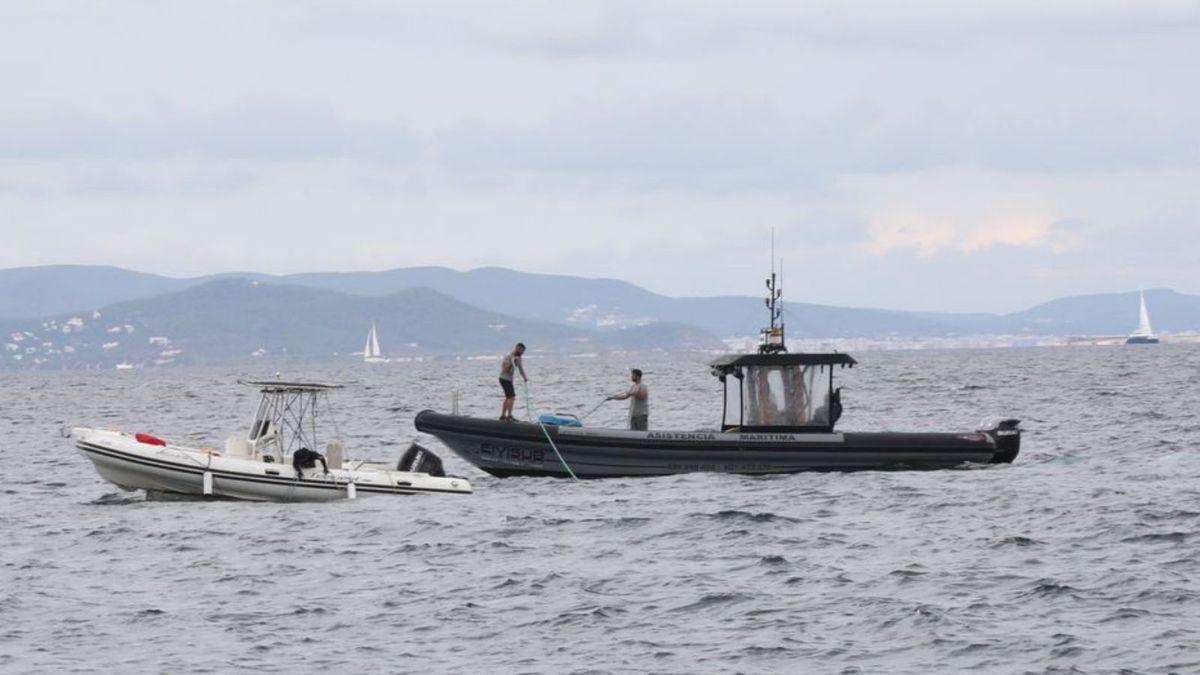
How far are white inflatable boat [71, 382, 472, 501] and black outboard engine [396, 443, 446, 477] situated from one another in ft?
1.98

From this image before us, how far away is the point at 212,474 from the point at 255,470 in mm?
725

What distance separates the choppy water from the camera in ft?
64.0

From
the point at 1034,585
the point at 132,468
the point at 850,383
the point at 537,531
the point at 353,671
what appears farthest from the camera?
the point at 850,383

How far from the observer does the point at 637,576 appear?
24.0 metres

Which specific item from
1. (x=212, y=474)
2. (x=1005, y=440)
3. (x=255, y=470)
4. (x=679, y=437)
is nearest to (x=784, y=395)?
(x=679, y=437)

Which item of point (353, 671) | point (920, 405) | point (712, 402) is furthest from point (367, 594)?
point (712, 402)

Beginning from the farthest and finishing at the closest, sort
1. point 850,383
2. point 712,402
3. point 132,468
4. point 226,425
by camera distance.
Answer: point 850,383
point 712,402
point 226,425
point 132,468

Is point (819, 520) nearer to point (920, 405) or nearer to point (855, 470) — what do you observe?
point (855, 470)

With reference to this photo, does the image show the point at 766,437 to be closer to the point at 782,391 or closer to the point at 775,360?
the point at 782,391

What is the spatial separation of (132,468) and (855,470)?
13352 mm

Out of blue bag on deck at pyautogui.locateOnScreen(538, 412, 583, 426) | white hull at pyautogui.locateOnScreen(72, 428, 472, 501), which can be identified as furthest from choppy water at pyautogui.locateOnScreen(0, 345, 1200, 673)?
blue bag on deck at pyautogui.locateOnScreen(538, 412, 583, 426)

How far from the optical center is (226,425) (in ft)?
220

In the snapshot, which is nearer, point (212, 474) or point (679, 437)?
point (212, 474)

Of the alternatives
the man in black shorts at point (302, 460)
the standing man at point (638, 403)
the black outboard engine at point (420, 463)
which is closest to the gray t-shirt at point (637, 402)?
the standing man at point (638, 403)
